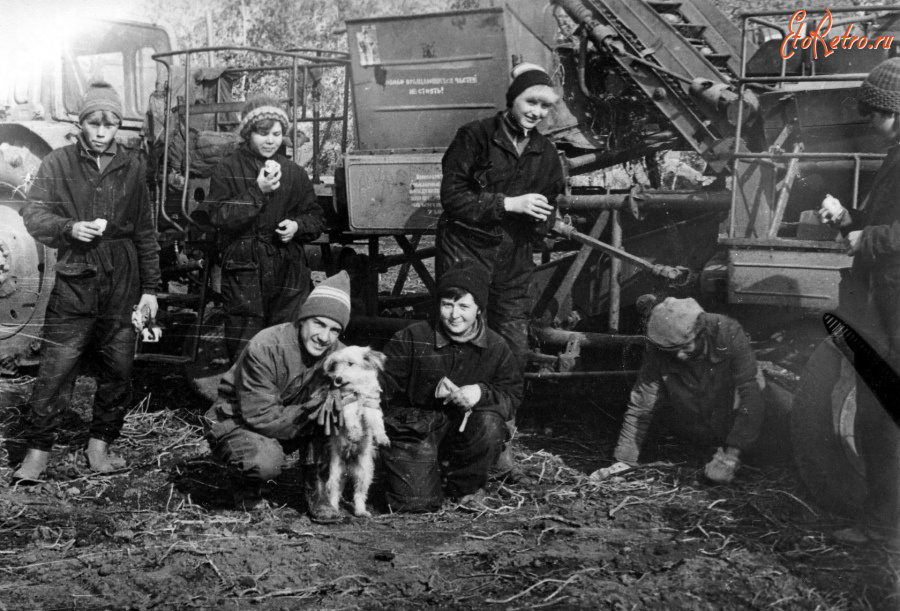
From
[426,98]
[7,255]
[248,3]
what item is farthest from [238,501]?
[248,3]

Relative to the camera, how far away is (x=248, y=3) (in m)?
17.2

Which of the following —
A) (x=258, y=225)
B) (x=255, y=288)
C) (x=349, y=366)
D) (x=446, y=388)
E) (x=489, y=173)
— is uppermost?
(x=489, y=173)

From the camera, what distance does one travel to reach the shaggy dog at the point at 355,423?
4305mm

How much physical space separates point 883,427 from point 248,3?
15758 mm

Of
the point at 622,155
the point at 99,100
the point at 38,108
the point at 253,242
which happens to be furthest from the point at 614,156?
the point at 38,108

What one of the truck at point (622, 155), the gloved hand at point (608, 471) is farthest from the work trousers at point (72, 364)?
the gloved hand at point (608, 471)

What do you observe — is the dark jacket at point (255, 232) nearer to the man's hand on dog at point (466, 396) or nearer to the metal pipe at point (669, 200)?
the man's hand on dog at point (466, 396)

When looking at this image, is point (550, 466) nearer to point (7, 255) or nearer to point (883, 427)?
point (883, 427)

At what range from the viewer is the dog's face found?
4309 mm

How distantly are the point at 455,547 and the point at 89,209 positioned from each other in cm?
283

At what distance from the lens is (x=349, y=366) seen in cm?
431

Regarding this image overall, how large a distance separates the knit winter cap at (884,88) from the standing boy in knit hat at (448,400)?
1.99 meters

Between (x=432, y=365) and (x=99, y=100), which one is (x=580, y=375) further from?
(x=99, y=100)

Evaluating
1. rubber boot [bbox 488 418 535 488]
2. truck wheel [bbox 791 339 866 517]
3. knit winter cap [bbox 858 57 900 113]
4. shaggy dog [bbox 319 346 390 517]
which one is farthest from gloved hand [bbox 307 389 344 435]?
knit winter cap [bbox 858 57 900 113]
